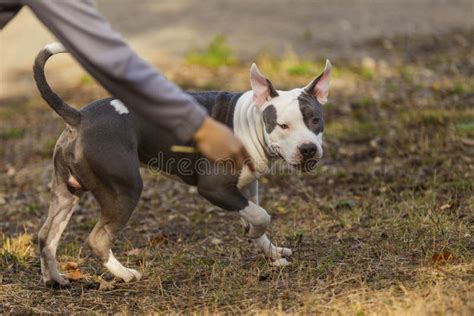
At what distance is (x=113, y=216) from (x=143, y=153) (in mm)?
410

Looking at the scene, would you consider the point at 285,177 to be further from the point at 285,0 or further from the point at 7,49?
the point at 285,0

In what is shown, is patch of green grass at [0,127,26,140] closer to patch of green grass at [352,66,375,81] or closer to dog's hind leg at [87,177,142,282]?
patch of green grass at [352,66,375,81]

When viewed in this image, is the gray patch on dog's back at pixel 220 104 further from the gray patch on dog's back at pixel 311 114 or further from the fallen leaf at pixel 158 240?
the fallen leaf at pixel 158 240

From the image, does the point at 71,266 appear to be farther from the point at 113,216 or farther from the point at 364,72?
the point at 364,72

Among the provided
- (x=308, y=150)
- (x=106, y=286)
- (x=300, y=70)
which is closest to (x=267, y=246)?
(x=308, y=150)

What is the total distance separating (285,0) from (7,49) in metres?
4.72

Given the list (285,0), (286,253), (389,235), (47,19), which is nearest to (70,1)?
(47,19)

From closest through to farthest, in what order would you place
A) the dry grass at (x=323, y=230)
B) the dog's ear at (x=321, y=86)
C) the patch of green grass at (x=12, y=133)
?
the dry grass at (x=323, y=230)
the dog's ear at (x=321, y=86)
the patch of green grass at (x=12, y=133)

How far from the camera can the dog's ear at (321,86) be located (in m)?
4.97

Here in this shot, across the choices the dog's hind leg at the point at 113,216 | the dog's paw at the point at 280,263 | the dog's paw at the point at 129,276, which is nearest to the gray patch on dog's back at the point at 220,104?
the dog's hind leg at the point at 113,216

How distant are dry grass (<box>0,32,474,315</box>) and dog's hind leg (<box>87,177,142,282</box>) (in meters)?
0.11

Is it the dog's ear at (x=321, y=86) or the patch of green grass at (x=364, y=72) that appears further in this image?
the patch of green grass at (x=364, y=72)

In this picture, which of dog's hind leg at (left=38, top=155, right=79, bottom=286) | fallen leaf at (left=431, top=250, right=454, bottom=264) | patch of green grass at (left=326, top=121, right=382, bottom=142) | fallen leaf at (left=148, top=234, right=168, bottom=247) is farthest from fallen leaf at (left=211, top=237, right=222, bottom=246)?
patch of green grass at (left=326, top=121, right=382, bottom=142)

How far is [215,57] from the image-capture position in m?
11.1
